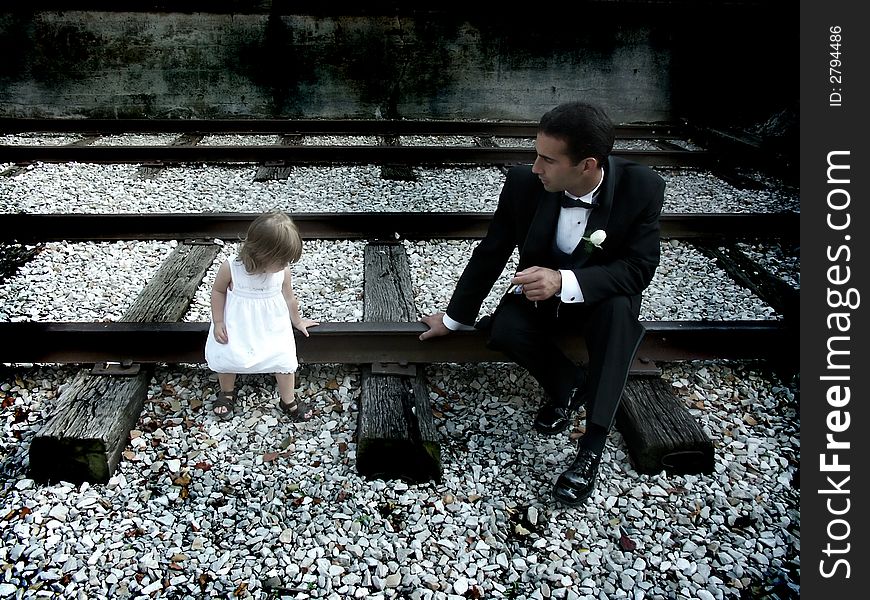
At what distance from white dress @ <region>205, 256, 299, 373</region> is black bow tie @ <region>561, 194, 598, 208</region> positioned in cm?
134

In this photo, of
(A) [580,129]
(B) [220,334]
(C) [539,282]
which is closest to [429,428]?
(C) [539,282]

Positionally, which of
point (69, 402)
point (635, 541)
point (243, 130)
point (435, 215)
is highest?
point (243, 130)

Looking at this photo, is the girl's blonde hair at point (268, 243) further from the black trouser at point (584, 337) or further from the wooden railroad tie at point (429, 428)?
the black trouser at point (584, 337)

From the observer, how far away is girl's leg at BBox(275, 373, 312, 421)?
304cm

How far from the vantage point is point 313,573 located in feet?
A: 7.52

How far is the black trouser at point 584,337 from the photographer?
2.67m

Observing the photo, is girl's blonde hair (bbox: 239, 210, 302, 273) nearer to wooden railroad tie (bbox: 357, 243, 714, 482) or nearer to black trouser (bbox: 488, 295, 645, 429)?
wooden railroad tie (bbox: 357, 243, 714, 482)

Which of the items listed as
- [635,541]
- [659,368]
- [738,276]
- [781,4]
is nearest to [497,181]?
[738,276]

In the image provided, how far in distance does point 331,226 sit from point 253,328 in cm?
223

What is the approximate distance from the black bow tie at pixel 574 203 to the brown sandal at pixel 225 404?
1.84 m

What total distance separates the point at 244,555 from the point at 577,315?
1768 millimetres

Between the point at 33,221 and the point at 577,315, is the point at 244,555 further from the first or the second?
the point at 33,221

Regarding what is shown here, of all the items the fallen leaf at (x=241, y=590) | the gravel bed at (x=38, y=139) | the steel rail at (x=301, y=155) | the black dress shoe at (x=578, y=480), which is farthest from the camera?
the gravel bed at (x=38, y=139)

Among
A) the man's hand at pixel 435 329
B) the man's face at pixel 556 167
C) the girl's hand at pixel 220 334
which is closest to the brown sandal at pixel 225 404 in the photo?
the girl's hand at pixel 220 334
